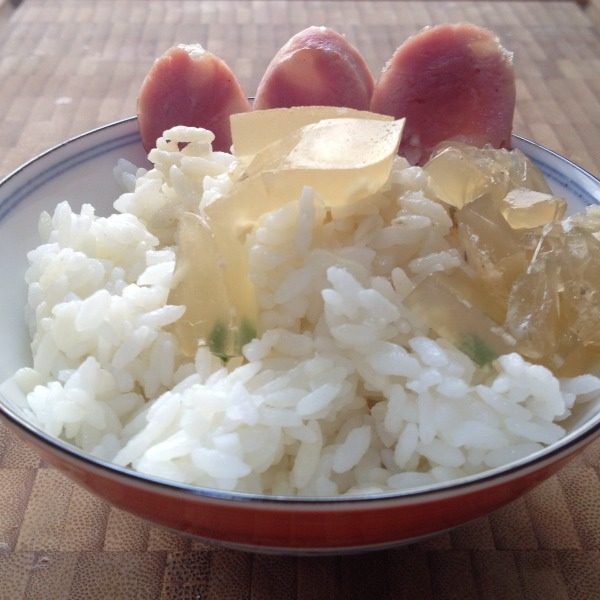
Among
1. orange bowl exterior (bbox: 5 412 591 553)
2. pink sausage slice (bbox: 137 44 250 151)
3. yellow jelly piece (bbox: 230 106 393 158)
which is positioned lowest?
orange bowl exterior (bbox: 5 412 591 553)

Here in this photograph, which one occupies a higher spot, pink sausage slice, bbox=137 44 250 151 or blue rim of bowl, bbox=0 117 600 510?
pink sausage slice, bbox=137 44 250 151

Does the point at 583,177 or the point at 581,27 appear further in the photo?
the point at 581,27

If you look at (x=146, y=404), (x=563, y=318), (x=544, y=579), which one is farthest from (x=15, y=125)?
(x=544, y=579)

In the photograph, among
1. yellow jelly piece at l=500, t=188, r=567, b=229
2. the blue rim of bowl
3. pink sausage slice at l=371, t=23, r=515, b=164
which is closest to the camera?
the blue rim of bowl

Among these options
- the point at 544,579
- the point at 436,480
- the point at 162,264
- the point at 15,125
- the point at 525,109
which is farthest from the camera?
the point at 525,109

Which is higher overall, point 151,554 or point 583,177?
point 583,177

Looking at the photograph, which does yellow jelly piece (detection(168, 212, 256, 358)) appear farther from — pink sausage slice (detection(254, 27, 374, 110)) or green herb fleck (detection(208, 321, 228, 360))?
pink sausage slice (detection(254, 27, 374, 110))

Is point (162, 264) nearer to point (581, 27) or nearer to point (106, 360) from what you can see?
point (106, 360)

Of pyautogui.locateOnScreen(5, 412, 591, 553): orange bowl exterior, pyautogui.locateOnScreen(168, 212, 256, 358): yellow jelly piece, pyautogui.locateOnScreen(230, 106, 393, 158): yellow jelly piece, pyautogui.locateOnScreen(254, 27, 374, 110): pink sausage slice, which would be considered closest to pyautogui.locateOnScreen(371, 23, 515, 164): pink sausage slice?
pyautogui.locateOnScreen(254, 27, 374, 110): pink sausage slice
